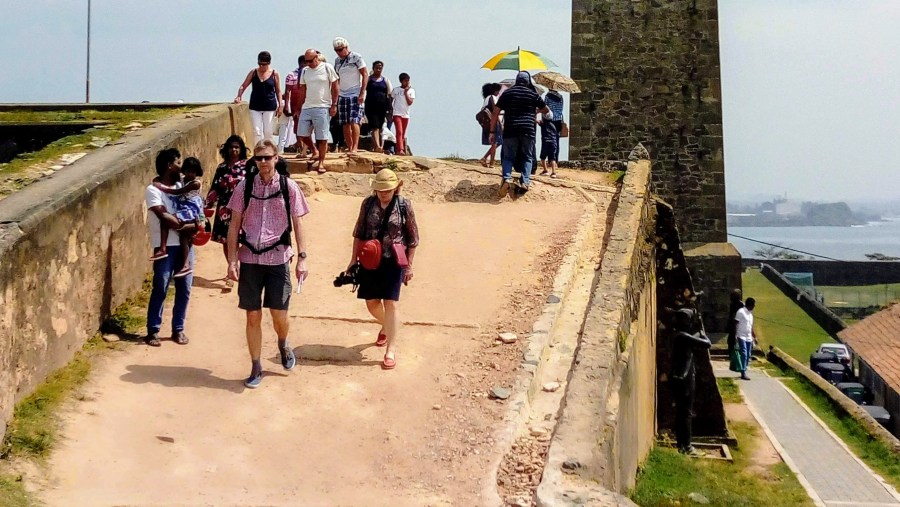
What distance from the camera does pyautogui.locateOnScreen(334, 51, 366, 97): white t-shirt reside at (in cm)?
1198

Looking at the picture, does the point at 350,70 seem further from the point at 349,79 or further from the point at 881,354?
the point at 881,354

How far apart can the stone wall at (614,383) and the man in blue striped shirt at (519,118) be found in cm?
125

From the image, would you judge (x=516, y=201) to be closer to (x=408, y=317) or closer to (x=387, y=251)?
(x=408, y=317)

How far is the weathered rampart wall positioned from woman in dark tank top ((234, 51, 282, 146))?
24779 millimetres

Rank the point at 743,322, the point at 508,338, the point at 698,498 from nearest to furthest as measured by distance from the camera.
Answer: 1. the point at 508,338
2. the point at 698,498
3. the point at 743,322

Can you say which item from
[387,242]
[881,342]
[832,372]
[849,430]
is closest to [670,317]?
[849,430]

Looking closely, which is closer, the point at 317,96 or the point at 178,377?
the point at 178,377

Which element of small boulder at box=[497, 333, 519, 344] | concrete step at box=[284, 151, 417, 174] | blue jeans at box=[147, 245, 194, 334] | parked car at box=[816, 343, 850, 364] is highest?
concrete step at box=[284, 151, 417, 174]

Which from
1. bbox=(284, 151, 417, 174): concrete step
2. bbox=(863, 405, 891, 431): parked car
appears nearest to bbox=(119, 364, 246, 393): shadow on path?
bbox=(284, 151, 417, 174): concrete step

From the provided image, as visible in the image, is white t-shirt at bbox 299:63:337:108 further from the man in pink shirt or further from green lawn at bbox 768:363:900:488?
green lawn at bbox 768:363:900:488

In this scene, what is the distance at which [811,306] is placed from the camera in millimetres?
41094

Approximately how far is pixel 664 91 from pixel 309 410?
19.7m

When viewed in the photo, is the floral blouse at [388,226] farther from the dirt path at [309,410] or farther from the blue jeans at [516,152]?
the blue jeans at [516,152]

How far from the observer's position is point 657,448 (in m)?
11.6
